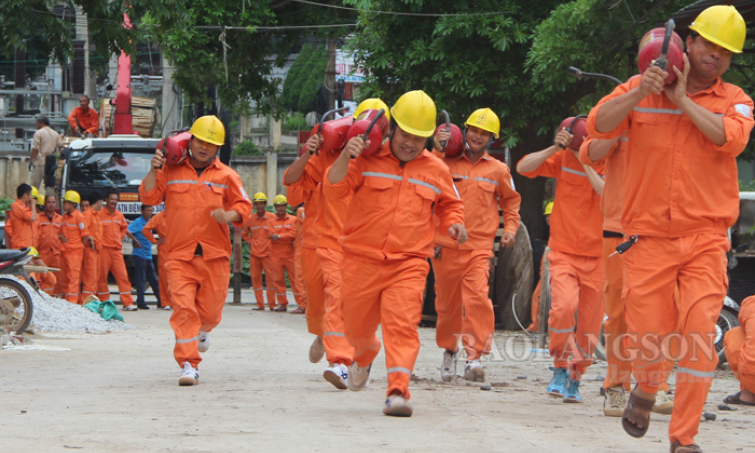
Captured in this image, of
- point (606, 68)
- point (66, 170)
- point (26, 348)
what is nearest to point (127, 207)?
point (66, 170)

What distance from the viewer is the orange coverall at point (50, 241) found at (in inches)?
746

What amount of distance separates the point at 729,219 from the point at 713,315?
1.72 feet

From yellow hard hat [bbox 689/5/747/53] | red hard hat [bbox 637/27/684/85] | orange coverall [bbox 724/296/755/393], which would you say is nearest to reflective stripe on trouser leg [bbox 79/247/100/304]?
orange coverall [bbox 724/296/755/393]

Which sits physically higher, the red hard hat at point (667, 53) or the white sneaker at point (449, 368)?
the red hard hat at point (667, 53)

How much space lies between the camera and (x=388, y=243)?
6.39 metres

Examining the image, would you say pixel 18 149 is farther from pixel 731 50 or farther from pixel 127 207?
pixel 731 50

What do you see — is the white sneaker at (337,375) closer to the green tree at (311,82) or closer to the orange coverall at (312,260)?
the orange coverall at (312,260)

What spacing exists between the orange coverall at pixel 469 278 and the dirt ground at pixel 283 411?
1.33 feet

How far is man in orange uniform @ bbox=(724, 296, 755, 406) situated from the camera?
291 inches

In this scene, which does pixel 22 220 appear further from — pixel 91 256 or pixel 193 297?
pixel 193 297

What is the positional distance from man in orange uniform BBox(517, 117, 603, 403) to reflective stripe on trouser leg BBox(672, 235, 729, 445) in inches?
94.7

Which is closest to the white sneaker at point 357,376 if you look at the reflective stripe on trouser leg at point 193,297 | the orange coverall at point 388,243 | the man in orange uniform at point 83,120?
the orange coverall at point 388,243

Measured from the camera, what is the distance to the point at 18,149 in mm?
37688

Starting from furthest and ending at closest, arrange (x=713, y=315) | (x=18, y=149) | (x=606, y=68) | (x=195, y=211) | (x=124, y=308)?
(x=18, y=149)
(x=124, y=308)
(x=606, y=68)
(x=195, y=211)
(x=713, y=315)
